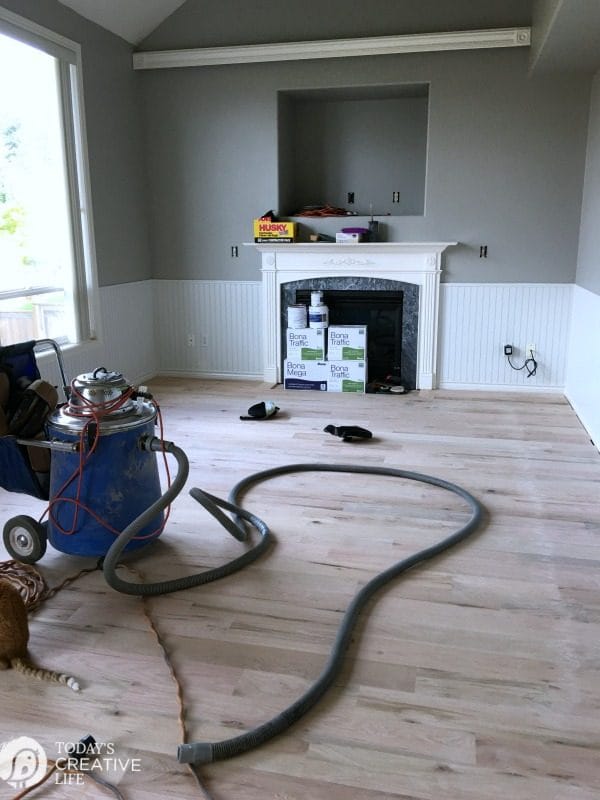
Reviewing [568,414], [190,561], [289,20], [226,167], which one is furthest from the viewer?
[226,167]

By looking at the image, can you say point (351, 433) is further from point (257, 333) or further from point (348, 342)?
point (257, 333)

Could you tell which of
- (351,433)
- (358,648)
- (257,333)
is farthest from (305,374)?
(358,648)

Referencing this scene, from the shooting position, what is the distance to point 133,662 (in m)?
2.10

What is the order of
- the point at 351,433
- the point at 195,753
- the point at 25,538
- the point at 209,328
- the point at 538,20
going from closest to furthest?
the point at 195,753 < the point at 25,538 < the point at 351,433 < the point at 538,20 < the point at 209,328

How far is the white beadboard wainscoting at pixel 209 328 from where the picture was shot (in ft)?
19.4

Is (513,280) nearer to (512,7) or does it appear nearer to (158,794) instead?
(512,7)

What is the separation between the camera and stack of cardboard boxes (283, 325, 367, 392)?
5.51 m

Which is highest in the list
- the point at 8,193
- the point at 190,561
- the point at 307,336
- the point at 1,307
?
the point at 8,193

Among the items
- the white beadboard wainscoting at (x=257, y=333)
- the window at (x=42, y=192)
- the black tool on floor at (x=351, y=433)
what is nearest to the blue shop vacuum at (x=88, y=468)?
the black tool on floor at (x=351, y=433)

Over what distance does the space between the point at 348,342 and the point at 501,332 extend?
123 cm

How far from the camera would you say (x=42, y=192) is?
15.0ft

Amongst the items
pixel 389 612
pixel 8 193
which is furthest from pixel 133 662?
pixel 8 193

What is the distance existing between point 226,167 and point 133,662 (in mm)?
4508

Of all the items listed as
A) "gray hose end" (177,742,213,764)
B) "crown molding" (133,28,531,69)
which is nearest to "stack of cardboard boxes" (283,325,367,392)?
"crown molding" (133,28,531,69)
